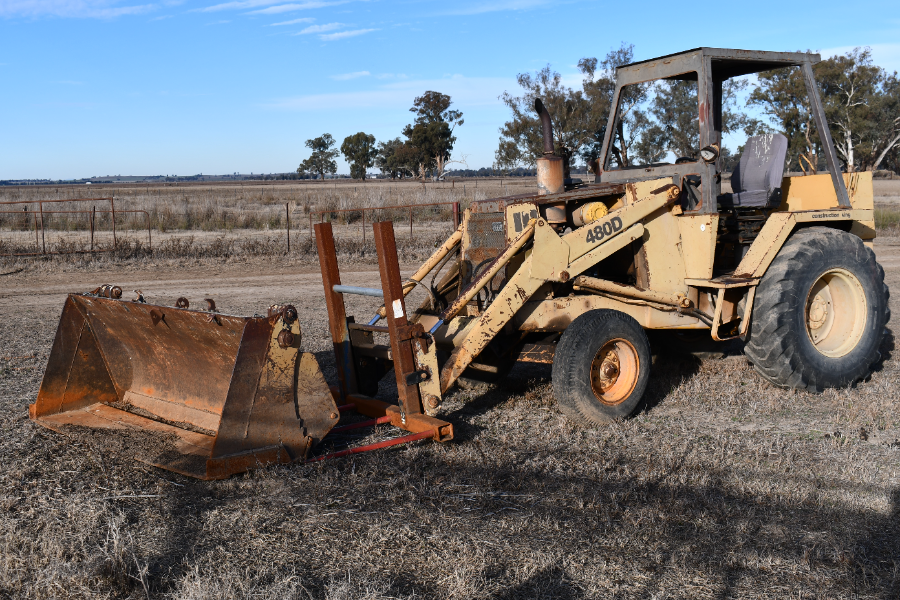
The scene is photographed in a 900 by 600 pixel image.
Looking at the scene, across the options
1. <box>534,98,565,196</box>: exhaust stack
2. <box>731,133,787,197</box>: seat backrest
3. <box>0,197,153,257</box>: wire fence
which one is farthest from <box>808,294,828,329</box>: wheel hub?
<box>0,197,153,257</box>: wire fence

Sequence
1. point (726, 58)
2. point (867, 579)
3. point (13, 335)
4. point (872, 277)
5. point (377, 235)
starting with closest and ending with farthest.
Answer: point (867, 579), point (377, 235), point (726, 58), point (872, 277), point (13, 335)

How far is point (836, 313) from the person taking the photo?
6.68m

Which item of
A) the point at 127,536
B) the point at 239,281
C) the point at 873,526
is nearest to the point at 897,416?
the point at 873,526

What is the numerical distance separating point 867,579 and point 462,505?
6.30 ft

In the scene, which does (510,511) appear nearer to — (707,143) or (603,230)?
(603,230)

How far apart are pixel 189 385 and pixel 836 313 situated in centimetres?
536

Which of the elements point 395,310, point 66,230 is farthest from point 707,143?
point 66,230

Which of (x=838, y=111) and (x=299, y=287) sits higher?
(x=838, y=111)

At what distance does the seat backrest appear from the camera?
639 centimetres

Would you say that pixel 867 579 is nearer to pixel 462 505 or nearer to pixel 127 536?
pixel 462 505

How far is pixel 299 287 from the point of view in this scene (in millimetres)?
13898

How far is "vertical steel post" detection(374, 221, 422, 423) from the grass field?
473 mm

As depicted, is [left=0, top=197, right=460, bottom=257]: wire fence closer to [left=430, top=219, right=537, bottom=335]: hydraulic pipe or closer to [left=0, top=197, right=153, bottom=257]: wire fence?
[left=0, top=197, right=153, bottom=257]: wire fence

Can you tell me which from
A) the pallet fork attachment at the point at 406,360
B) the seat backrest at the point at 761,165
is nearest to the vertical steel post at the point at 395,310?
the pallet fork attachment at the point at 406,360
